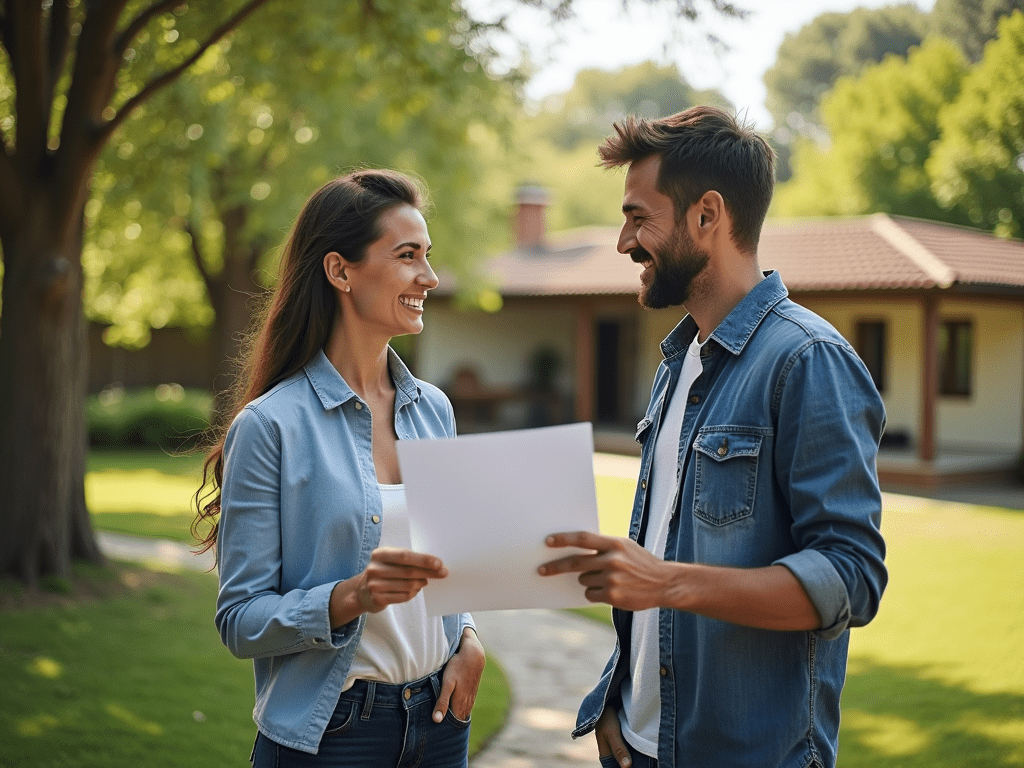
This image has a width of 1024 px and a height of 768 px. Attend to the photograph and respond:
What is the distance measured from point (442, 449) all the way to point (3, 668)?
501 cm

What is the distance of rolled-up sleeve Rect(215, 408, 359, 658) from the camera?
2.05 meters

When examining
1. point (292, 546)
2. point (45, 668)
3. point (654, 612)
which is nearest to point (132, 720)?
point (45, 668)

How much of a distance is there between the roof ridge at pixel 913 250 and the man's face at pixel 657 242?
12.7 m

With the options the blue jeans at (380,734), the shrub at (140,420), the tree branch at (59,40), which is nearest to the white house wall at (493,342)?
the shrub at (140,420)

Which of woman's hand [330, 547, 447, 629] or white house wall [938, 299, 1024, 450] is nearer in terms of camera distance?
woman's hand [330, 547, 447, 629]

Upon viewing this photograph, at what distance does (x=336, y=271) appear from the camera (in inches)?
95.2

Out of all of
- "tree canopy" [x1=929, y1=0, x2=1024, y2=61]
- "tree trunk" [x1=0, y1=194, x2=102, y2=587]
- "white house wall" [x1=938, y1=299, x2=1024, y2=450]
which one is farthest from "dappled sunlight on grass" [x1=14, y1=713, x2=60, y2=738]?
"white house wall" [x1=938, y1=299, x2=1024, y2=450]

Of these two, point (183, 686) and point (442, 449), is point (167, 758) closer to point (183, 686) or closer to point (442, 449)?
point (183, 686)

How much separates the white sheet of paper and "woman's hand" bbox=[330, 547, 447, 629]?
0.09ft

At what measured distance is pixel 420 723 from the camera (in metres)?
2.30

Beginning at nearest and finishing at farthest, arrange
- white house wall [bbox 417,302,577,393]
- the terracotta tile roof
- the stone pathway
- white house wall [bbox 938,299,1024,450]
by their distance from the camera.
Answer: the stone pathway, the terracotta tile roof, white house wall [bbox 938,299,1024,450], white house wall [bbox 417,302,577,393]

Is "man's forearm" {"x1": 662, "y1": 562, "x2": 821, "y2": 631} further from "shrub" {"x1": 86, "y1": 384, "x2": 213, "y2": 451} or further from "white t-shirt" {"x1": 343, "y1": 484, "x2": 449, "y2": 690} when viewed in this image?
"shrub" {"x1": 86, "y1": 384, "x2": 213, "y2": 451}

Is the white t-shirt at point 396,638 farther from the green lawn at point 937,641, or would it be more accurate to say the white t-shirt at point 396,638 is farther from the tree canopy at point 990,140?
the tree canopy at point 990,140

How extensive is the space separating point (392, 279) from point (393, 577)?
0.86 metres
